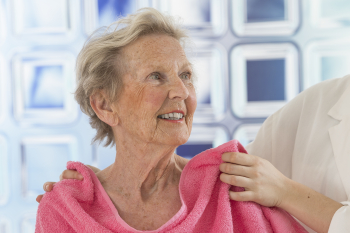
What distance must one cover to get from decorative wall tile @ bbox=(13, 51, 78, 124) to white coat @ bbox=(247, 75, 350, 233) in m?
1.51

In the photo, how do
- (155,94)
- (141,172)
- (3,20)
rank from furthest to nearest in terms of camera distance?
1. (3,20)
2. (141,172)
3. (155,94)

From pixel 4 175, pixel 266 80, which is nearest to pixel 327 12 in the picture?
pixel 266 80

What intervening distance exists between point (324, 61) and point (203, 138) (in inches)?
40.6

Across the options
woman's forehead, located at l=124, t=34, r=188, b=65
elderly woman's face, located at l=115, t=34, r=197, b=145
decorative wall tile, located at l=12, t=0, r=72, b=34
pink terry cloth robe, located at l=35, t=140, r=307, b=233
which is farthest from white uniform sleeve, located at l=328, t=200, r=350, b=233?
decorative wall tile, located at l=12, t=0, r=72, b=34

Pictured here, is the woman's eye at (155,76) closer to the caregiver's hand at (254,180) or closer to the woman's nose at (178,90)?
the woman's nose at (178,90)

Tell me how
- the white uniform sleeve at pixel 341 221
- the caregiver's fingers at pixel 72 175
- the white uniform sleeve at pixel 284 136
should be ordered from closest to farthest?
the white uniform sleeve at pixel 341 221 < the caregiver's fingers at pixel 72 175 < the white uniform sleeve at pixel 284 136

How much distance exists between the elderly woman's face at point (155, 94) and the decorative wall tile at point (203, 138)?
1.22 meters

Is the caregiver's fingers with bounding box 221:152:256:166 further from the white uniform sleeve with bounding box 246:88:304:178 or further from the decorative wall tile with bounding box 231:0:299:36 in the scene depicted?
the decorative wall tile with bounding box 231:0:299:36

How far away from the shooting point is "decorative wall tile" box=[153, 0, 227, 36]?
2301 mm

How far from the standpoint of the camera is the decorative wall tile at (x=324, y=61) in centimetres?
226

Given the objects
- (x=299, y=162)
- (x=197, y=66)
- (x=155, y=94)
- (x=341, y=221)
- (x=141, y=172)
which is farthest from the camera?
(x=197, y=66)

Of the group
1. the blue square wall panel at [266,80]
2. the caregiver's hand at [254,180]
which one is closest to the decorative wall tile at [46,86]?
the blue square wall panel at [266,80]

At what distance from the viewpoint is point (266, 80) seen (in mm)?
2307

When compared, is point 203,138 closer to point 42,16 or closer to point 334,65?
point 334,65
